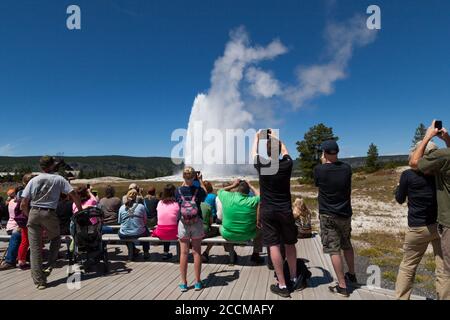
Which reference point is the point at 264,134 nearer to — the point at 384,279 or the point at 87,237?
the point at 87,237

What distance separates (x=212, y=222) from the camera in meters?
6.77

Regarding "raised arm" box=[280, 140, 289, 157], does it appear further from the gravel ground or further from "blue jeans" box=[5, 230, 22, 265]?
"blue jeans" box=[5, 230, 22, 265]

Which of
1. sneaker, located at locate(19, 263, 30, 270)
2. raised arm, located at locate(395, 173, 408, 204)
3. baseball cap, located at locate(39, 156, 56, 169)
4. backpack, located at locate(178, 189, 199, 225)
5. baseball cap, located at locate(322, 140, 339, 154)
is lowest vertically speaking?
sneaker, located at locate(19, 263, 30, 270)

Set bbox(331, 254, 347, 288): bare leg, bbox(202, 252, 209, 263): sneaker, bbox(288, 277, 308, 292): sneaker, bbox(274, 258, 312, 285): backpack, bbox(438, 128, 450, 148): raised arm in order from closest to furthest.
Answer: bbox(438, 128, 450, 148): raised arm < bbox(331, 254, 347, 288): bare leg < bbox(288, 277, 308, 292): sneaker < bbox(274, 258, 312, 285): backpack < bbox(202, 252, 209, 263): sneaker

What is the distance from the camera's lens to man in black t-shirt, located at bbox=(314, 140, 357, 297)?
4.49 meters

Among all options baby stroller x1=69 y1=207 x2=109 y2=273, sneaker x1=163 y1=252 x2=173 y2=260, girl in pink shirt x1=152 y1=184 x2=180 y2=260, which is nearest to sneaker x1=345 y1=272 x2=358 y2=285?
girl in pink shirt x1=152 y1=184 x2=180 y2=260

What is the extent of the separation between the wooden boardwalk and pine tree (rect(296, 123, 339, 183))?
50233 millimetres

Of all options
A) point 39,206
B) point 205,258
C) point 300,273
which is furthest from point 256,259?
point 39,206

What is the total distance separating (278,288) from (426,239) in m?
2.24

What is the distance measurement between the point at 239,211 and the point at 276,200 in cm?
143

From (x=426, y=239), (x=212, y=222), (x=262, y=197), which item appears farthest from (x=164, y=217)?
(x=426, y=239)

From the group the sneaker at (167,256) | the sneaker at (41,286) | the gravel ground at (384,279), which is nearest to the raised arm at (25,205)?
the sneaker at (41,286)

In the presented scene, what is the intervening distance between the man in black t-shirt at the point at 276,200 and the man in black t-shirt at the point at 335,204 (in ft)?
1.65

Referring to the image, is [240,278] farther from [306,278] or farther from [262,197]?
[262,197]
